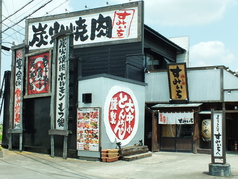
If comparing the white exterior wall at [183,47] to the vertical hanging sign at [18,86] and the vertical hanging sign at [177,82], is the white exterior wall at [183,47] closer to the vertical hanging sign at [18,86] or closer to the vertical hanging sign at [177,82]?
the vertical hanging sign at [177,82]

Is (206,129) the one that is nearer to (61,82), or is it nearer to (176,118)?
(176,118)

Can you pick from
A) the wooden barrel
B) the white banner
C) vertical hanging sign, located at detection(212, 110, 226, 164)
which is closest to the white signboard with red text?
the white banner

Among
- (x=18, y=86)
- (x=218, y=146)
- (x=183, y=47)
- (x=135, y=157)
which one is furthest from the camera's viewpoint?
(x=183, y=47)

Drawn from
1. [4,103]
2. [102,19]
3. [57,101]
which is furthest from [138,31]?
[4,103]

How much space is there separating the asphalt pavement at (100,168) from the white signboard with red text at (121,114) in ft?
Answer: 5.25

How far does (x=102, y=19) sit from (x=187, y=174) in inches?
518

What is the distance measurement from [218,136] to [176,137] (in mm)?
9215

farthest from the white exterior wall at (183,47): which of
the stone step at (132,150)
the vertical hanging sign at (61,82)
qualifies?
the vertical hanging sign at (61,82)

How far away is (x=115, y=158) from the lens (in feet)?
55.2

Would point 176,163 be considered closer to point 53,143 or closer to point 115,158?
point 115,158

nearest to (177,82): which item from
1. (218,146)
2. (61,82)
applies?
(61,82)

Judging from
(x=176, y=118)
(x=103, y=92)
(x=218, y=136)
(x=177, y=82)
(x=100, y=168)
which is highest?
(x=177, y=82)

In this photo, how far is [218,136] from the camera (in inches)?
516

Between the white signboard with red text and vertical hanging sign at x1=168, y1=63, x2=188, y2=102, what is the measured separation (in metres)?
3.50
